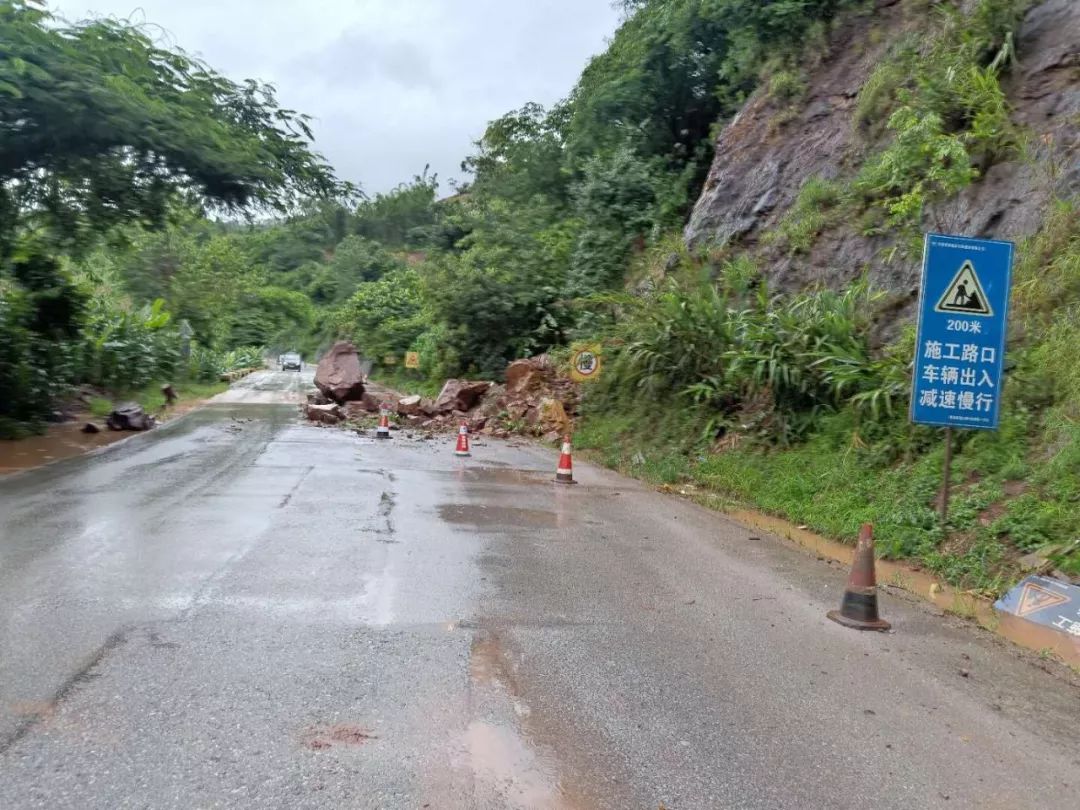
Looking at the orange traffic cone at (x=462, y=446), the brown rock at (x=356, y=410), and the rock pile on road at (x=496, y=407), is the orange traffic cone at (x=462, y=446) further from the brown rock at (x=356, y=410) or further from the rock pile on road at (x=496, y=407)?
the brown rock at (x=356, y=410)

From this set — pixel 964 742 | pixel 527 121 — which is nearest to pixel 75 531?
pixel 964 742

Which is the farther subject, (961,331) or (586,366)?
(586,366)

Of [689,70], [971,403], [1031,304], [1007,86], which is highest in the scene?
[689,70]

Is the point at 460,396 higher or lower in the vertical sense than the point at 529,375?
lower

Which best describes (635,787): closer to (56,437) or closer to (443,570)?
(443,570)

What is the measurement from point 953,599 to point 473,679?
4.59m

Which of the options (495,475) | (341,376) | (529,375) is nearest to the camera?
(495,475)

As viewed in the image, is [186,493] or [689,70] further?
[689,70]

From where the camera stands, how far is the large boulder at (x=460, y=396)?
24469mm

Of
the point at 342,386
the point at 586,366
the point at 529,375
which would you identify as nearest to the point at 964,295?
the point at 586,366

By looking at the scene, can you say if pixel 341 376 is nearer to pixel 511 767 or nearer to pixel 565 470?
pixel 565 470

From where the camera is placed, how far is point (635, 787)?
3678 mm

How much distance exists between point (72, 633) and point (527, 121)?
3696 cm

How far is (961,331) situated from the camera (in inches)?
315
